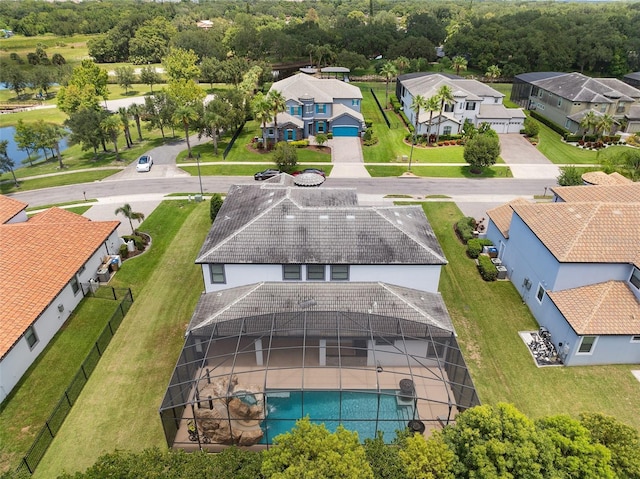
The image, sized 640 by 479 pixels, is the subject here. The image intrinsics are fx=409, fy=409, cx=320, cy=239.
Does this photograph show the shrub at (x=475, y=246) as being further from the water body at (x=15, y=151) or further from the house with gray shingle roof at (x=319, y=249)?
the water body at (x=15, y=151)

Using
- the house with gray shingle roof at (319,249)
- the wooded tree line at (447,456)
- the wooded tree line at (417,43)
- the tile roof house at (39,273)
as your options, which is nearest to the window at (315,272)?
the house with gray shingle roof at (319,249)

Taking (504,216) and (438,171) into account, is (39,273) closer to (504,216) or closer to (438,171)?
(504,216)

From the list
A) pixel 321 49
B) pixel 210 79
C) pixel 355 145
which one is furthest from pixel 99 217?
pixel 321 49

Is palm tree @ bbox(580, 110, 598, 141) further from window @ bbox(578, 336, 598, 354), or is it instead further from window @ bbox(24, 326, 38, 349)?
window @ bbox(24, 326, 38, 349)

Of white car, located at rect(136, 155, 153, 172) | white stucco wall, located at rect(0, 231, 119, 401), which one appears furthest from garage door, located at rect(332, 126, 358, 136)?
white stucco wall, located at rect(0, 231, 119, 401)

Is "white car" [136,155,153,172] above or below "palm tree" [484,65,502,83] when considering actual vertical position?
below

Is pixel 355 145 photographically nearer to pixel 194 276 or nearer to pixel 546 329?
pixel 194 276

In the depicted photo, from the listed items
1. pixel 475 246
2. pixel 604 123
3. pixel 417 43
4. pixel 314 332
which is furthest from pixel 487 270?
pixel 417 43
